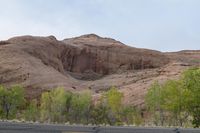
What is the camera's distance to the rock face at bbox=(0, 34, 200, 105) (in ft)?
268

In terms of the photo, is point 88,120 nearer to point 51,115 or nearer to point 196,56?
point 51,115

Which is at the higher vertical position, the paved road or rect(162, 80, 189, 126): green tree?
rect(162, 80, 189, 126): green tree

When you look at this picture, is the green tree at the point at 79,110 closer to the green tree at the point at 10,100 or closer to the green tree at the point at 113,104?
the green tree at the point at 113,104

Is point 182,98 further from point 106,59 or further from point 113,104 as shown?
point 106,59

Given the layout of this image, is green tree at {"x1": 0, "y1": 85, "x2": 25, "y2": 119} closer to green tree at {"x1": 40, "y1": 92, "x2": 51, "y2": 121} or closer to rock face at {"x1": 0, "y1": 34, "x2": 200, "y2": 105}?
green tree at {"x1": 40, "y1": 92, "x2": 51, "y2": 121}

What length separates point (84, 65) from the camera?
114562 mm

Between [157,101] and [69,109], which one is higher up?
[157,101]

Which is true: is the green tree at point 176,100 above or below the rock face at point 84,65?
below

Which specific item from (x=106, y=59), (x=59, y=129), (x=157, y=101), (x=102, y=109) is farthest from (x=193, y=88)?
(x=106, y=59)

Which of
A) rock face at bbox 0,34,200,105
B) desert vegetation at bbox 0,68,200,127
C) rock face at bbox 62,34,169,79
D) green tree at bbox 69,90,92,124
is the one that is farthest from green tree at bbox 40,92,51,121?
rock face at bbox 62,34,169,79

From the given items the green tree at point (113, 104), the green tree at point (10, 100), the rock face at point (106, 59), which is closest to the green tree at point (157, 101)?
the green tree at point (113, 104)

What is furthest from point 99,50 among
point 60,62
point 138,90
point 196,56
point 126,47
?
point 138,90

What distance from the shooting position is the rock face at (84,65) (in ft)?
268

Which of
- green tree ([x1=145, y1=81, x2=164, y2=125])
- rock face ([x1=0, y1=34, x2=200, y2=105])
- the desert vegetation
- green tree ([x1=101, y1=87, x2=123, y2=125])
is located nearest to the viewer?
the desert vegetation
